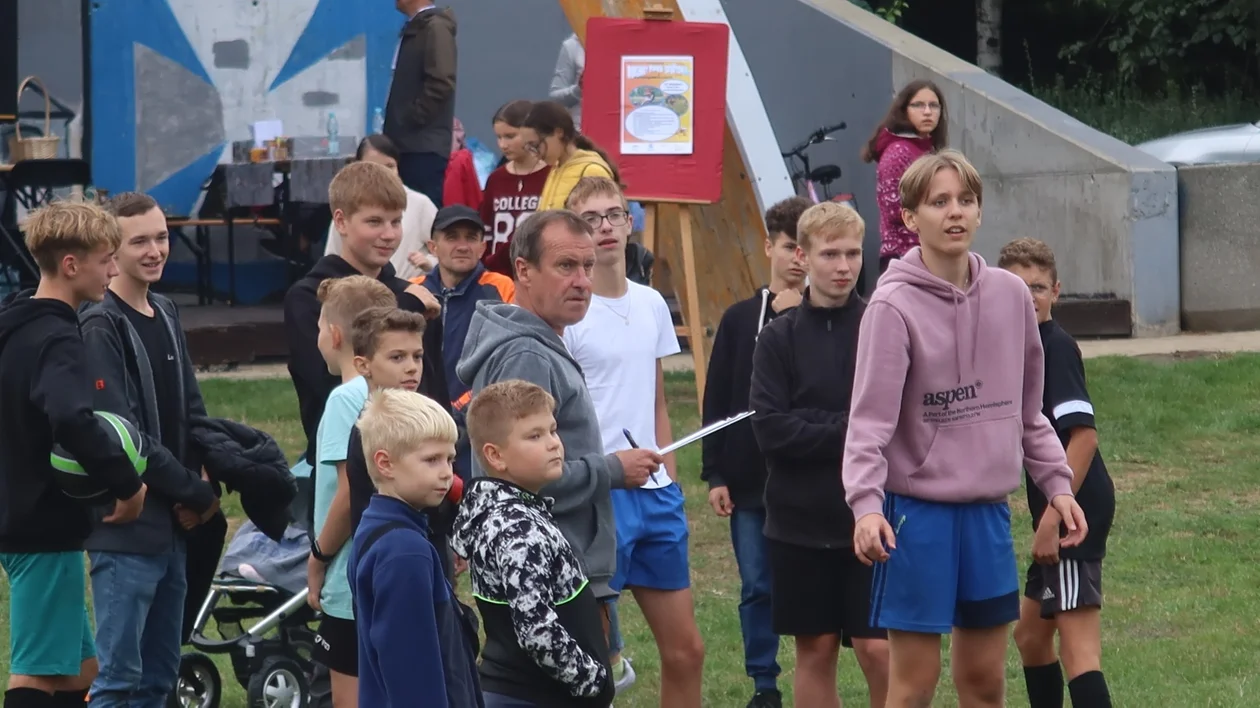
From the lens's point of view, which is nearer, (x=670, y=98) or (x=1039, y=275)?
(x=1039, y=275)

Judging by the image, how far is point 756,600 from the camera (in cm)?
672

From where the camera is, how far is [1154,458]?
10203 millimetres

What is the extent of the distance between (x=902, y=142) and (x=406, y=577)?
6.68 m

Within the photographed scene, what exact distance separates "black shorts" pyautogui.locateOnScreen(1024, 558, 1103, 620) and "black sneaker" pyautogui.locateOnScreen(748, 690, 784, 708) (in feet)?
4.19

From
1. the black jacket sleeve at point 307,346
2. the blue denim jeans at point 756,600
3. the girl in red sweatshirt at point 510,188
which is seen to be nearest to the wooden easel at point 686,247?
the girl in red sweatshirt at point 510,188

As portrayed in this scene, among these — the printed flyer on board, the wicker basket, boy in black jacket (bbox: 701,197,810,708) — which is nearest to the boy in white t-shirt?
boy in black jacket (bbox: 701,197,810,708)

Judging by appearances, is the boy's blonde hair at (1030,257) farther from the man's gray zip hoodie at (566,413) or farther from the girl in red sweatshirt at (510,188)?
the girl in red sweatshirt at (510,188)

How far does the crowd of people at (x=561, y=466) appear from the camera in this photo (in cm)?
450

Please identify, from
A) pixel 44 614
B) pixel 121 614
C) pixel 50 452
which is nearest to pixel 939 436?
pixel 121 614

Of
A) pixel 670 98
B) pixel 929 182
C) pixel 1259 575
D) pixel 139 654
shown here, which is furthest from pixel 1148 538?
→ pixel 139 654

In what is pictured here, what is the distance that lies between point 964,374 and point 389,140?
536 cm

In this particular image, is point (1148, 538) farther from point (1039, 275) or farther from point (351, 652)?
point (351, 652)

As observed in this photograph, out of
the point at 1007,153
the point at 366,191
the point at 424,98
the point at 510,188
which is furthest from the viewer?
the point at 1007,153

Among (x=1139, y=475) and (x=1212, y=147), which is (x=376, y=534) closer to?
(x=1139, y=475)
